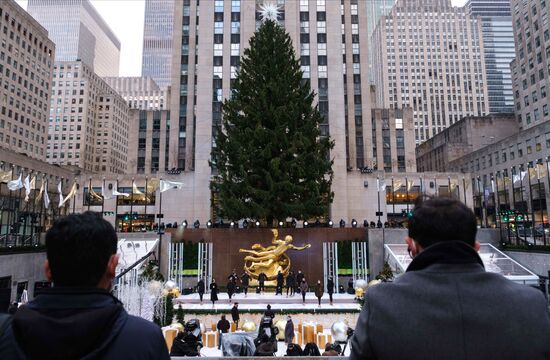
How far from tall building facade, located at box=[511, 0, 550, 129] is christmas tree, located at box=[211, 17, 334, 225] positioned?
5963 centimetres

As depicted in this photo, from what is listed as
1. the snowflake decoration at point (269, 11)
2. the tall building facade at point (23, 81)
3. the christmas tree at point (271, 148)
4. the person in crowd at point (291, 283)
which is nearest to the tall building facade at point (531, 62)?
the snowflake decoration at point (269, 11)

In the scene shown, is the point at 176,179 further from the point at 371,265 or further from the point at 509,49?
the point at 509,49

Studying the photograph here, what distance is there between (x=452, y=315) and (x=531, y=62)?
314 feet

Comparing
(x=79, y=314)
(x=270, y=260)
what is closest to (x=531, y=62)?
(x=270, y=260)

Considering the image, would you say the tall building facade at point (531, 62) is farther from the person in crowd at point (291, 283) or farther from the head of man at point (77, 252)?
the head of man at point (77, 252)

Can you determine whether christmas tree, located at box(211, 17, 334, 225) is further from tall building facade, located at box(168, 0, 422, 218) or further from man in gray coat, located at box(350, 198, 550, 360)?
man in gray coat, located at box(350, 198, 550, 360)

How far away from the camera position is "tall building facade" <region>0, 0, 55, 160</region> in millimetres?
88312

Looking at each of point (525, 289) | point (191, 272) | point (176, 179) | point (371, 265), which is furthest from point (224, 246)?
point (525, 289)

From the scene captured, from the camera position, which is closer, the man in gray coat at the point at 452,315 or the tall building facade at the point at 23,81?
the man in gray coat at the point at 452,315

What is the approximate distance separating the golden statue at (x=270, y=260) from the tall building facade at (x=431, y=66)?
122 m

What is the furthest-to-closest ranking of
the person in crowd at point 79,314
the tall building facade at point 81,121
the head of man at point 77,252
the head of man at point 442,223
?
1. the tall building facade at point 81,121
2. the head of man at point 442,223
3. the head of man at point 77,252
4. the person in crowd at point 79,314

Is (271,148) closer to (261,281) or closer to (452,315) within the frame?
(261,281)

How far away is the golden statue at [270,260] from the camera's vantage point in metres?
30.4

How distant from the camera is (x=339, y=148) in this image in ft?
179
